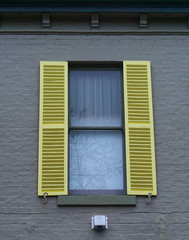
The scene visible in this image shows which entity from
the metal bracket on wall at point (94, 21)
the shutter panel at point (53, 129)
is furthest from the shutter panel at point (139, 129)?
the shutter panel at point (53, 129)

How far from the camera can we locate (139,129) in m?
8.64

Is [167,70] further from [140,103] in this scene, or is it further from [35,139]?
[35,139]

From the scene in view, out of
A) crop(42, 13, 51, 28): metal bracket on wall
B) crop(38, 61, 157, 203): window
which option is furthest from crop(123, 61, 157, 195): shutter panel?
crop(42, 13, 51, 28): metal bracket on wall

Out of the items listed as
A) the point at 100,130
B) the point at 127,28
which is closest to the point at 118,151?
the point at 100,130

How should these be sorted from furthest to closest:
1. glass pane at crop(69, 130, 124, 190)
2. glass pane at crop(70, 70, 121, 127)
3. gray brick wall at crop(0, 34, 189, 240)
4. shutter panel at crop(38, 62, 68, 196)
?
glass pane at crop(70, 70, 121, 127) < glass pane at crop(69, 130, 124, 190) < shutter panel at crop(38, 62, 68, 196) < gray brick wall at crop(0, 34, 189, 240)

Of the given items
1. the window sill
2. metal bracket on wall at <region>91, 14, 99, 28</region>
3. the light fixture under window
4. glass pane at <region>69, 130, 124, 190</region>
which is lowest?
the light fixture under window

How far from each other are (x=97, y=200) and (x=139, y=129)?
1.47 meters

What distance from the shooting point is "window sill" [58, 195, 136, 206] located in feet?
26.6

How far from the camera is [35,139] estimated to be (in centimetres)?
857

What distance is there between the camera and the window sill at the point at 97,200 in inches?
320

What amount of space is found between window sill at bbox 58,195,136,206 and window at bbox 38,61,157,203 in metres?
0.12

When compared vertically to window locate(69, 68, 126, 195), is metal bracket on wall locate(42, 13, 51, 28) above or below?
above

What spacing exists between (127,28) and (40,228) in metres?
4.12

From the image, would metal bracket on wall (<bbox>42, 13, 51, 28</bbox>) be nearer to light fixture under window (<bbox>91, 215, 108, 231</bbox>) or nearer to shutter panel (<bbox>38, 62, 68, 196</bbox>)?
shutter panel (<bbox>38, 62, 68, 196</bbox>)
